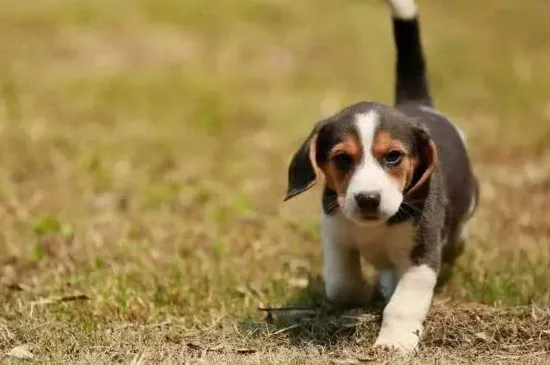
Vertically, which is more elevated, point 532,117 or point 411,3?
point 411,3

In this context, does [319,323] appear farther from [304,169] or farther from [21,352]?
[21,352]

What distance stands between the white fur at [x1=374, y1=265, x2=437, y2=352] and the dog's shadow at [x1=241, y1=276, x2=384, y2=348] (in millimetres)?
144

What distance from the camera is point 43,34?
11422 mm

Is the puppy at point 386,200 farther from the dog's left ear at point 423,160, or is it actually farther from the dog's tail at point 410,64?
the dog's tail at point 410,64

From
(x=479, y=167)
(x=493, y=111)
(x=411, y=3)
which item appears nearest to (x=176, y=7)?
(x=493, y=111)

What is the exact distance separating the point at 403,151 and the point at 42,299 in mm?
1822

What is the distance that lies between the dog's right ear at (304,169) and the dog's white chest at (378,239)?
237mm

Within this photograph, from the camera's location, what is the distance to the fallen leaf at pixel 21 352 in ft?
13.4

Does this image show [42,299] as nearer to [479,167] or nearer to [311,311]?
[311,311]

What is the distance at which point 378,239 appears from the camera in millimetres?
4465

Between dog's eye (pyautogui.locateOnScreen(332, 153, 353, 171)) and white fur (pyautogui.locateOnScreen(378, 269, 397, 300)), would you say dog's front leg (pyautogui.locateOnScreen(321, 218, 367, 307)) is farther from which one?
dog's eye (pyautogui.locateOnScreen(332, 153, 353, 171))

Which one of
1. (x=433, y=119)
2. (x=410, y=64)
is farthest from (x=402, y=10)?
Answer: (x=433, y=119)

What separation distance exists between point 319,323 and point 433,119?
3.77 feet

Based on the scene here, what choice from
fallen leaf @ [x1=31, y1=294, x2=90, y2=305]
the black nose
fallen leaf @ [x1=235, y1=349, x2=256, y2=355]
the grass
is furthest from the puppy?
fallen leaf @ [x1=31, y1=294, x2=90, y2=305]
